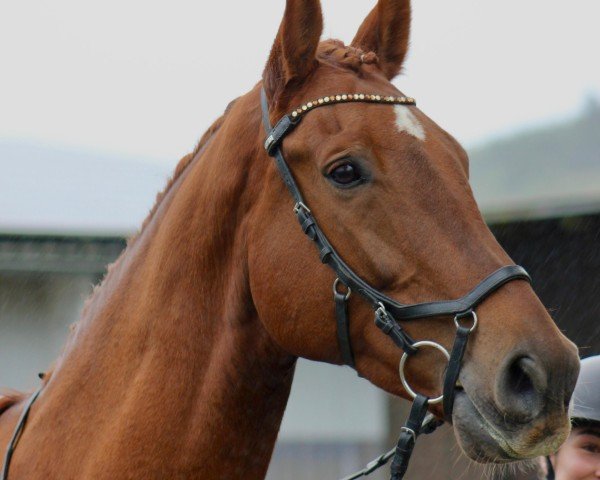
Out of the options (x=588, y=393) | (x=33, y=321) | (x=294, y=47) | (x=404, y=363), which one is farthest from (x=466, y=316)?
(x=33, y=321)

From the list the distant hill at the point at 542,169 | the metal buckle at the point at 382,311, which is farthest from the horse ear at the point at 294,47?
the distant hill at the point at 542,169

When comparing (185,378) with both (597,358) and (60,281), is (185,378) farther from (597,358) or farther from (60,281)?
(60,281)

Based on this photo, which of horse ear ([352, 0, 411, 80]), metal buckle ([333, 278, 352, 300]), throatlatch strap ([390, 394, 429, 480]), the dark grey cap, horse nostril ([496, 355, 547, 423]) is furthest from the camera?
the dark grey cap

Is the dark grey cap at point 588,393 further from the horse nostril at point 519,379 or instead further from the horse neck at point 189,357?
the horse neck at point 189,357

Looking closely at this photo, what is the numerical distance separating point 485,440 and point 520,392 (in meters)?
0.18

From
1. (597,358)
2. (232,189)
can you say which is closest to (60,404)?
(232,189)

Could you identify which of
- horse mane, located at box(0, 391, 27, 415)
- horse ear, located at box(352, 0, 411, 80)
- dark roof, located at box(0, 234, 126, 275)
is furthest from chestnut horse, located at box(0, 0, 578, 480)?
dark roof, located at box(0, 234, 126, 275)

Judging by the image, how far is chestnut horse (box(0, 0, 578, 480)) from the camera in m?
2.67

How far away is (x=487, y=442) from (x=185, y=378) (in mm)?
1051

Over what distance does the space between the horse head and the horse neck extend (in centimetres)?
12

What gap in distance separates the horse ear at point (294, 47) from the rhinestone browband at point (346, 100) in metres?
0.11

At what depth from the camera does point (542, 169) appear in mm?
8812

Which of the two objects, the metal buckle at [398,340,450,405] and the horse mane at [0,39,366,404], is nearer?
the metal buckle at [398,340,450,405]

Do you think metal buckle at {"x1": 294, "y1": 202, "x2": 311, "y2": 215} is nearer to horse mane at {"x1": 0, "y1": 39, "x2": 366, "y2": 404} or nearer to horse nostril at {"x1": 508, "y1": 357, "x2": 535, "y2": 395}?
horse mane at {"x1": 0, "y1": 39, "x2": 366, "y2": 404}
